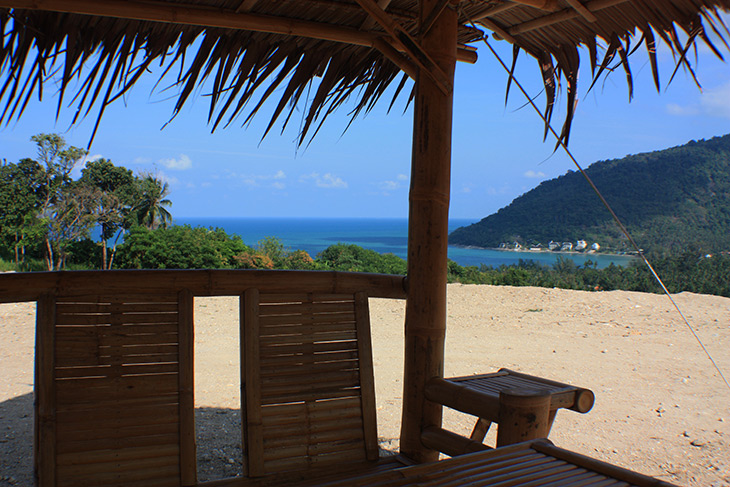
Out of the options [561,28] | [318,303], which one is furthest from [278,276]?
[561,28]

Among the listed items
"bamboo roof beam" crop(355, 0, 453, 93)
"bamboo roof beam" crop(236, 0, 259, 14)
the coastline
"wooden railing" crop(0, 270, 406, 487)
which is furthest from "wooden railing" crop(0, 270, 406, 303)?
the coastline

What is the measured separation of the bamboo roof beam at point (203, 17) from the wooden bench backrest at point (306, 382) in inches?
38.0

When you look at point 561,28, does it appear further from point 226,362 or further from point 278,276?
point 226,362

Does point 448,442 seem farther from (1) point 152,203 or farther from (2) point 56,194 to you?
(1) point 152,203

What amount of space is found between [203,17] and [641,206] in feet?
87.5

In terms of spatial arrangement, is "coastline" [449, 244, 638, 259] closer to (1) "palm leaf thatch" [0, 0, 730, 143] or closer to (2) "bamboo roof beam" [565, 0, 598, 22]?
(1) "palm leaf thatch" [0, 0, 730, 143]

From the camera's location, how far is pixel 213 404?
339cm

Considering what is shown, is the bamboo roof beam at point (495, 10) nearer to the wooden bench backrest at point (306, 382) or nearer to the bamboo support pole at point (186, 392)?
the wooden bench backrest at point (306, 382)

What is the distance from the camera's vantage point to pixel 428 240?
1.96 metres

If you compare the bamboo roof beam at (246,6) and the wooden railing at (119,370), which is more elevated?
the bamboo roof beam at (246,6)

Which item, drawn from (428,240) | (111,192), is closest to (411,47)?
(428,240)

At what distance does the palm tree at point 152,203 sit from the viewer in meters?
25.1

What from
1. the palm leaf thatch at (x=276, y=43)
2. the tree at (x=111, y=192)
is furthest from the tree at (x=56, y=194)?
the palm leaf thatch at (x=276, y=43)

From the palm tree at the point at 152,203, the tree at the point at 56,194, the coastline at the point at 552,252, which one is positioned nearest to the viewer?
the tree at the point at 56,194
